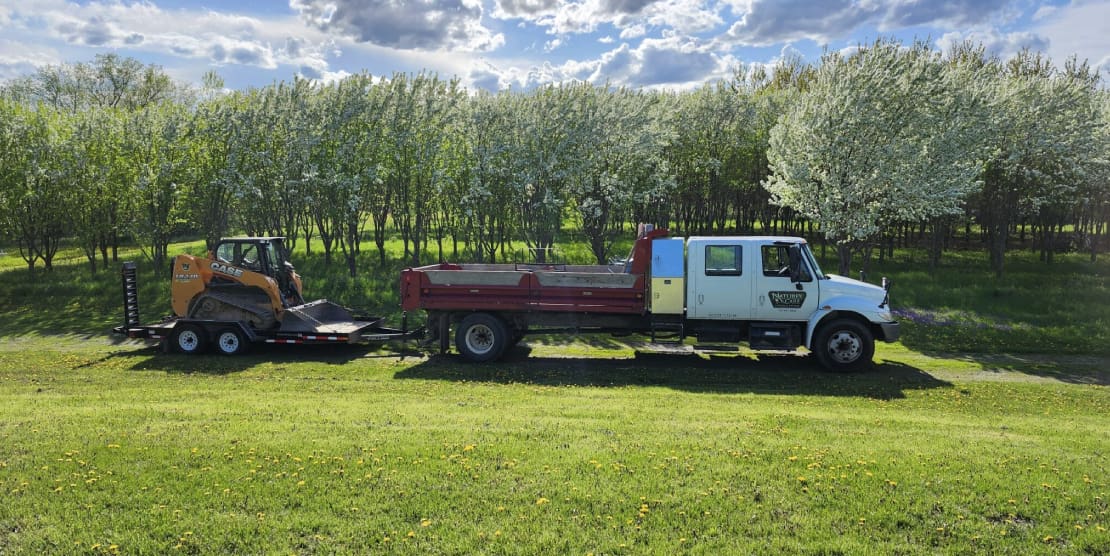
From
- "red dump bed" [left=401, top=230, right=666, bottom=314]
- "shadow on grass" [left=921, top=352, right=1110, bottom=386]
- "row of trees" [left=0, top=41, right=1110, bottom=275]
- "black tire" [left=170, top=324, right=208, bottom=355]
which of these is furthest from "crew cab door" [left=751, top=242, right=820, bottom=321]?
"black tire" [left=170, top=324, right=208, bottom=355]

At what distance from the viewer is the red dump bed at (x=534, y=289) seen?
46.1 feet

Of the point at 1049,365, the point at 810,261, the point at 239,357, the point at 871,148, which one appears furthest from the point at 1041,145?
the point at 239,357

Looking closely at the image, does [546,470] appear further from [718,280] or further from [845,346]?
[845,346]

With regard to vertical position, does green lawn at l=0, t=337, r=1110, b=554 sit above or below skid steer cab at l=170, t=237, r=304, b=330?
below

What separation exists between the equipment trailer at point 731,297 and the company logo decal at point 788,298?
21 millimetres

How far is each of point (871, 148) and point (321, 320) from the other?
19.2 metres

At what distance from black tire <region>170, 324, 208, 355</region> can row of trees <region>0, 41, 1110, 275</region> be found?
11.6 meters

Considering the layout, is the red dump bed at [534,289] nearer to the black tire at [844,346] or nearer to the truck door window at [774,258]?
the truck door window at [774,258]

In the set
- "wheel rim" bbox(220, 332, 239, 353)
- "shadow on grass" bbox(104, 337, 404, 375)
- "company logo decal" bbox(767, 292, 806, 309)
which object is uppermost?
"company logo decal" bbox(767, 292, 806, 309)

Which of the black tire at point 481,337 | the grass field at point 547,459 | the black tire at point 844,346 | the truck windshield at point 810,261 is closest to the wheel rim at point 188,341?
the grass field at point 547,459

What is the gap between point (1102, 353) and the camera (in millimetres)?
17547

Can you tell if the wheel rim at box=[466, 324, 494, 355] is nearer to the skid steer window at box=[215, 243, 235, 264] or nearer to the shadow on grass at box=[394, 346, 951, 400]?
the shadow on grass at box=[394, 346, 951, 400]

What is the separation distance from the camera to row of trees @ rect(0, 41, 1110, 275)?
23.5 metres

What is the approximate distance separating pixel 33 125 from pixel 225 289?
65.3 feet
